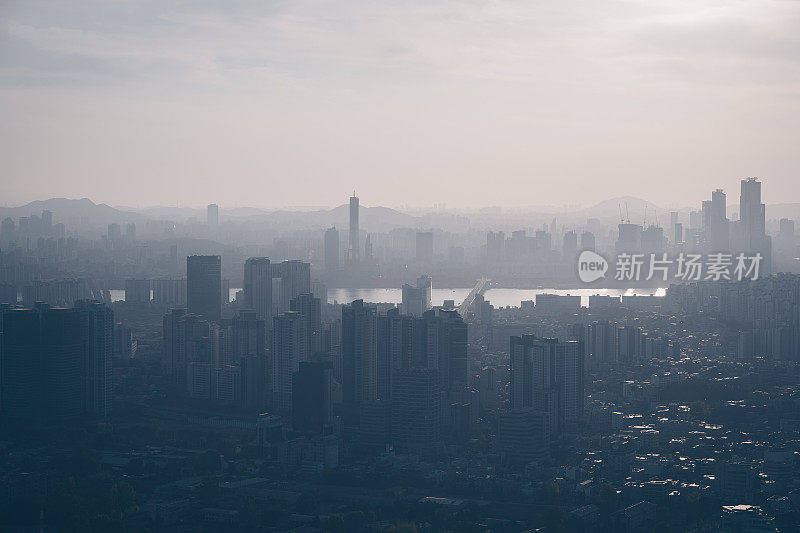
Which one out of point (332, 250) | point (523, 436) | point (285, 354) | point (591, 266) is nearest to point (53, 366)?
point (285, 354)

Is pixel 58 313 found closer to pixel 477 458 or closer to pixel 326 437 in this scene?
pixel 326 437

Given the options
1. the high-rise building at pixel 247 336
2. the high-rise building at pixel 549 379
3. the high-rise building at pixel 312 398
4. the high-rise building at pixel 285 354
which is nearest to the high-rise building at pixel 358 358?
the high-rise building at pixel 312 398

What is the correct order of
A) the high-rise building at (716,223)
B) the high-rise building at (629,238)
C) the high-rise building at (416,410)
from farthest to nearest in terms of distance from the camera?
the high-rise building at (629,238) < the high-rise building at (716,223) < the high-rise building at (416,410)

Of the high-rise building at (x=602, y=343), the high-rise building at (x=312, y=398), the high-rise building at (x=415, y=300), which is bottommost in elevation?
the high-rise building at (x=312, y=398)

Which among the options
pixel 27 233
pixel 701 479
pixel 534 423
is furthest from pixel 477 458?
pixel 27 233

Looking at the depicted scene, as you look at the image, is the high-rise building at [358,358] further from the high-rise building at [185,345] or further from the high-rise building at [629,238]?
the high-rise building at [629,238]

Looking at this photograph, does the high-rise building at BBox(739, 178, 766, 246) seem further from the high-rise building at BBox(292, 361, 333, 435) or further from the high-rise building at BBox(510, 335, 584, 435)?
the high-rise building at BBox(292, 361, 333, 435)

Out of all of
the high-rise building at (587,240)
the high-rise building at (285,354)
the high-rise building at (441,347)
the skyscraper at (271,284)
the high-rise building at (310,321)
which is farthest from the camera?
the high-rise building at (587,240)
